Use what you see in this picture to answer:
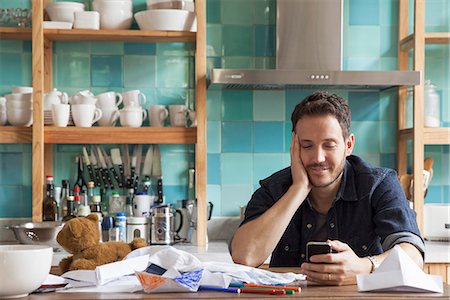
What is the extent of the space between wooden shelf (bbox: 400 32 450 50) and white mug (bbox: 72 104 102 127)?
5.32 feet

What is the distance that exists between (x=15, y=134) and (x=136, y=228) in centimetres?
73

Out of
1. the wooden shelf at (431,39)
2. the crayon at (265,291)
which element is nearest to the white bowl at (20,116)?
the wooden shelf at (431,39)

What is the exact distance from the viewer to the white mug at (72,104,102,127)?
3613 millimetres

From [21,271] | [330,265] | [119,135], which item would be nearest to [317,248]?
[330,265]

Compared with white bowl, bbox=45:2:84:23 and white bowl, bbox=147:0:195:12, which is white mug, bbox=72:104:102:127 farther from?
white bowl, bbox=147:0:195:12

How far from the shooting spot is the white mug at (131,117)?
12.1ft

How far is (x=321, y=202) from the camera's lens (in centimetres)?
259

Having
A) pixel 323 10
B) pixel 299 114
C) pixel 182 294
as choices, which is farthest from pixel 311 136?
pixel 323 10

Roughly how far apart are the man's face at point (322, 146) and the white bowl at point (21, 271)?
1152 millimetres

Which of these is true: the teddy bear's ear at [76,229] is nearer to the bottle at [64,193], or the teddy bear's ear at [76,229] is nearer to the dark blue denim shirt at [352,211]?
the dark blue denim shirt at [352,211]

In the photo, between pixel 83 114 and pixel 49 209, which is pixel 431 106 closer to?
pixel 83 114

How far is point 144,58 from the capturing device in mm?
3963

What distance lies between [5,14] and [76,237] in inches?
84.5

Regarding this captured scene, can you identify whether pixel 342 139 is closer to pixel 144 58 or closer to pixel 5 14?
pixel 144 58
